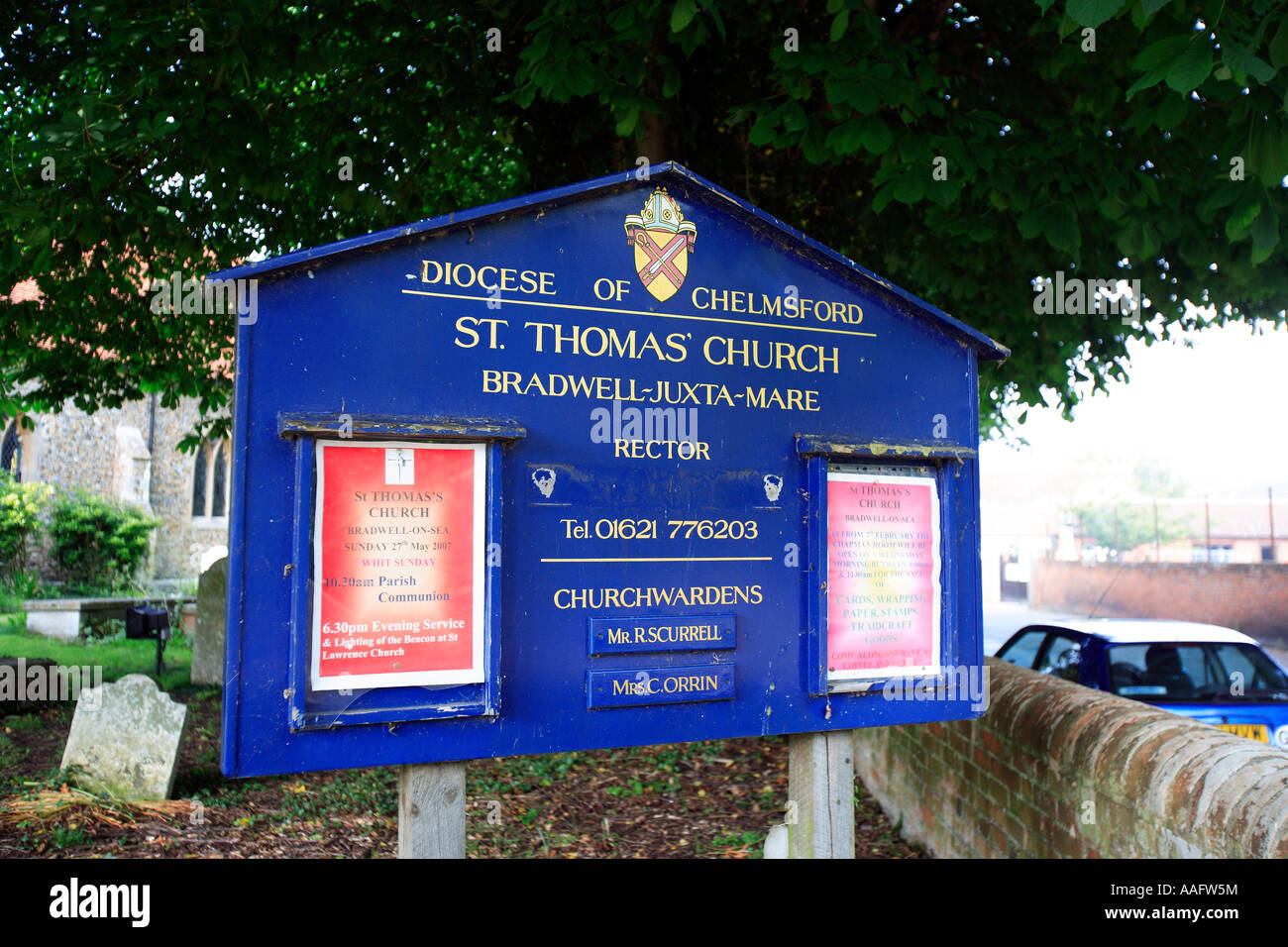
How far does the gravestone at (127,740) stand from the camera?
19.6 feet

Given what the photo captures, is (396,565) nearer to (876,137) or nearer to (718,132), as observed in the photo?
(876,137)

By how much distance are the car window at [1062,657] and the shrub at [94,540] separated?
19.9m

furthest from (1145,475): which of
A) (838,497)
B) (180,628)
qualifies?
(838,497)

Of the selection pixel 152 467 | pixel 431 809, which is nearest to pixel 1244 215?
pixel 431 809

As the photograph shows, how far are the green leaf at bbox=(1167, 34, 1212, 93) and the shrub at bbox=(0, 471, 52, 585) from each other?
22.1 m

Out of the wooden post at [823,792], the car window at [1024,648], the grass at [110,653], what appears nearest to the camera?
the wooden post at [823,792]

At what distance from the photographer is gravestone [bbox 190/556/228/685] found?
10047 mm

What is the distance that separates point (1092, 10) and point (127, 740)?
6.59 meters

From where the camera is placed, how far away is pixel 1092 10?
2.83m

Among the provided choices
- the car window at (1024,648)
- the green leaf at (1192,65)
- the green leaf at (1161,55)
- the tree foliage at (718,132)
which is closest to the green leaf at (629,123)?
the tree foliage at (718,132)
